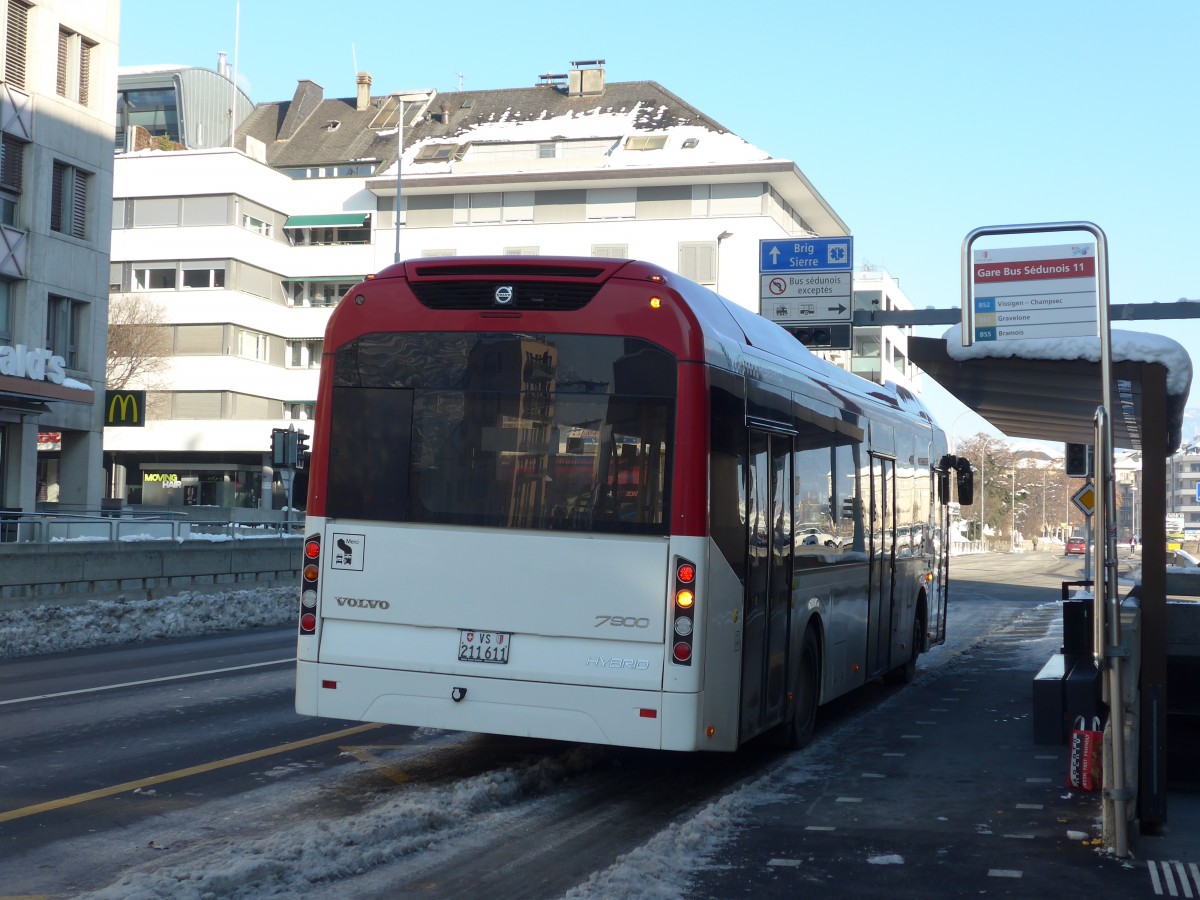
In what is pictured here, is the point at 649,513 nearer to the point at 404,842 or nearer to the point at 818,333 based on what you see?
the point at 404,842

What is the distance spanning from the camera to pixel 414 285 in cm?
848

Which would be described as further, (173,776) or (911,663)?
(911,663)

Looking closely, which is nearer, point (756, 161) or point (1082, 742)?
point (1082, 742)

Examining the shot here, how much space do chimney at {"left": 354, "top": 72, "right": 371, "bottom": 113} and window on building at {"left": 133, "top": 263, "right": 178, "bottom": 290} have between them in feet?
58.6

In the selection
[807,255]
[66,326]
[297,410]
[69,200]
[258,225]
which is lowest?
[66,326]

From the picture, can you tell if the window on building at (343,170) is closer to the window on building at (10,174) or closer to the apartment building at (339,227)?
the apartment building at (339,227)

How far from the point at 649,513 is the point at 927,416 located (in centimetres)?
922

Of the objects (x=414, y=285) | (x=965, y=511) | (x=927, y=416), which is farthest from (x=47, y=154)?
(x=965, y=511)

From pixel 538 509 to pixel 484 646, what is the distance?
2.81 ft

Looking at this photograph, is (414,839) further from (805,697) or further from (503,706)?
(805,697)

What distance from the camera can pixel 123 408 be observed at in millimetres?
37844

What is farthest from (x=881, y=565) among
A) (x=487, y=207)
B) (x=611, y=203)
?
(x=487, y=207)

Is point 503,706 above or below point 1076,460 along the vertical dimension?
below

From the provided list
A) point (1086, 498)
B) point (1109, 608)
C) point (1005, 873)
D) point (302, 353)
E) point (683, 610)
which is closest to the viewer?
point (1005, 873)
